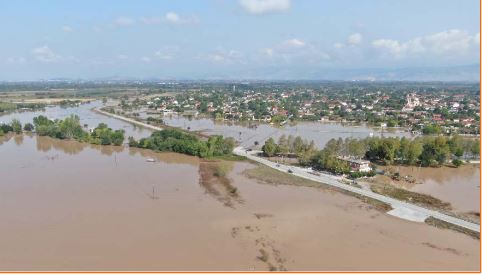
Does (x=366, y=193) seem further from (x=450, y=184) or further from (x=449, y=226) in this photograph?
(x=450, y=184)

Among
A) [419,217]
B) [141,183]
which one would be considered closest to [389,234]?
[419,217]

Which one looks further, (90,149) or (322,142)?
(322,142)

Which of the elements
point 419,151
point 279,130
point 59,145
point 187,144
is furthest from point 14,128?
point 419,151

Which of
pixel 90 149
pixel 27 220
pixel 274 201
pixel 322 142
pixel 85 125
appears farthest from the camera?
pixel 85 125

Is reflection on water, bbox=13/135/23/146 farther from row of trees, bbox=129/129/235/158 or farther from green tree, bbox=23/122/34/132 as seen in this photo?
row of trees, bbox=129/129/235/158

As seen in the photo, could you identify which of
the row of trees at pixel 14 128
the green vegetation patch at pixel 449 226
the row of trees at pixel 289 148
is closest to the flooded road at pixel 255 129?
the row of trees at pixel 289 148

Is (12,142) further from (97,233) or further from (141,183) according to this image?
(97,233)

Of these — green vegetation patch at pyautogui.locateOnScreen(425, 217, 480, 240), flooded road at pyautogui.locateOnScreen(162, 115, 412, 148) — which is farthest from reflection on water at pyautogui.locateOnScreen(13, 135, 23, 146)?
green vegetation patch at pyautogui.locateOnScreen(425, 217, 480, 240)
